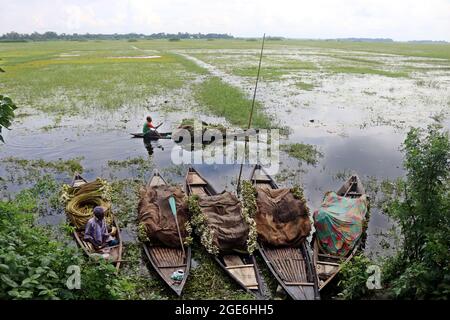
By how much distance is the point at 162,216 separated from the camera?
9641 millimetres

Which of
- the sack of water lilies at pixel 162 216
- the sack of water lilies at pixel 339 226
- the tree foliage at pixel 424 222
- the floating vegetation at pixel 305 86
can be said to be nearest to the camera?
the tree foliage at pixel 424 222

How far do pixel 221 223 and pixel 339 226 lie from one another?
292 cm

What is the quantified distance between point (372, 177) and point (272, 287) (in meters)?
7.85

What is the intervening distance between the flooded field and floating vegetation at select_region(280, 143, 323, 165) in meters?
0.30

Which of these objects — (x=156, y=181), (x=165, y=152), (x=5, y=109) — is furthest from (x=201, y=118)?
(x=5, y=109)

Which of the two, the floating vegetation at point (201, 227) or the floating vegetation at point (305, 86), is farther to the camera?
the floating vegetation at point (305, 86)

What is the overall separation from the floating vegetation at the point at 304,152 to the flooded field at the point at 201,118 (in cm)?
30

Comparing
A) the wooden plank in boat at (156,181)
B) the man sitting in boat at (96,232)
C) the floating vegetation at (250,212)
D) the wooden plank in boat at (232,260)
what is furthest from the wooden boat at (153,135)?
the wooden plank in boat at (232,260)

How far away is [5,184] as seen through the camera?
44.5ft

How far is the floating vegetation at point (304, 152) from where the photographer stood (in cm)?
1603

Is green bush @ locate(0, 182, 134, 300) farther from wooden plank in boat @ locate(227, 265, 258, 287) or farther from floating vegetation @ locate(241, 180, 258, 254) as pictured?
floating vegetation @ locate(241, 180, 258, 254)

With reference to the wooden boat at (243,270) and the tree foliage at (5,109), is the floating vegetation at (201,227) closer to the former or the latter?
the wooden boat at (243,270)

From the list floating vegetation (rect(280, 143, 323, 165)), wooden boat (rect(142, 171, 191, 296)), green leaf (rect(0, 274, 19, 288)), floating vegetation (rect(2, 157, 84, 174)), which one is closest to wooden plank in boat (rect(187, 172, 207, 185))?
wooden boat (rect(142, 171, 191, 296))

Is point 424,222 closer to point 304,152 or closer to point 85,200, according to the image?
point 85,200
